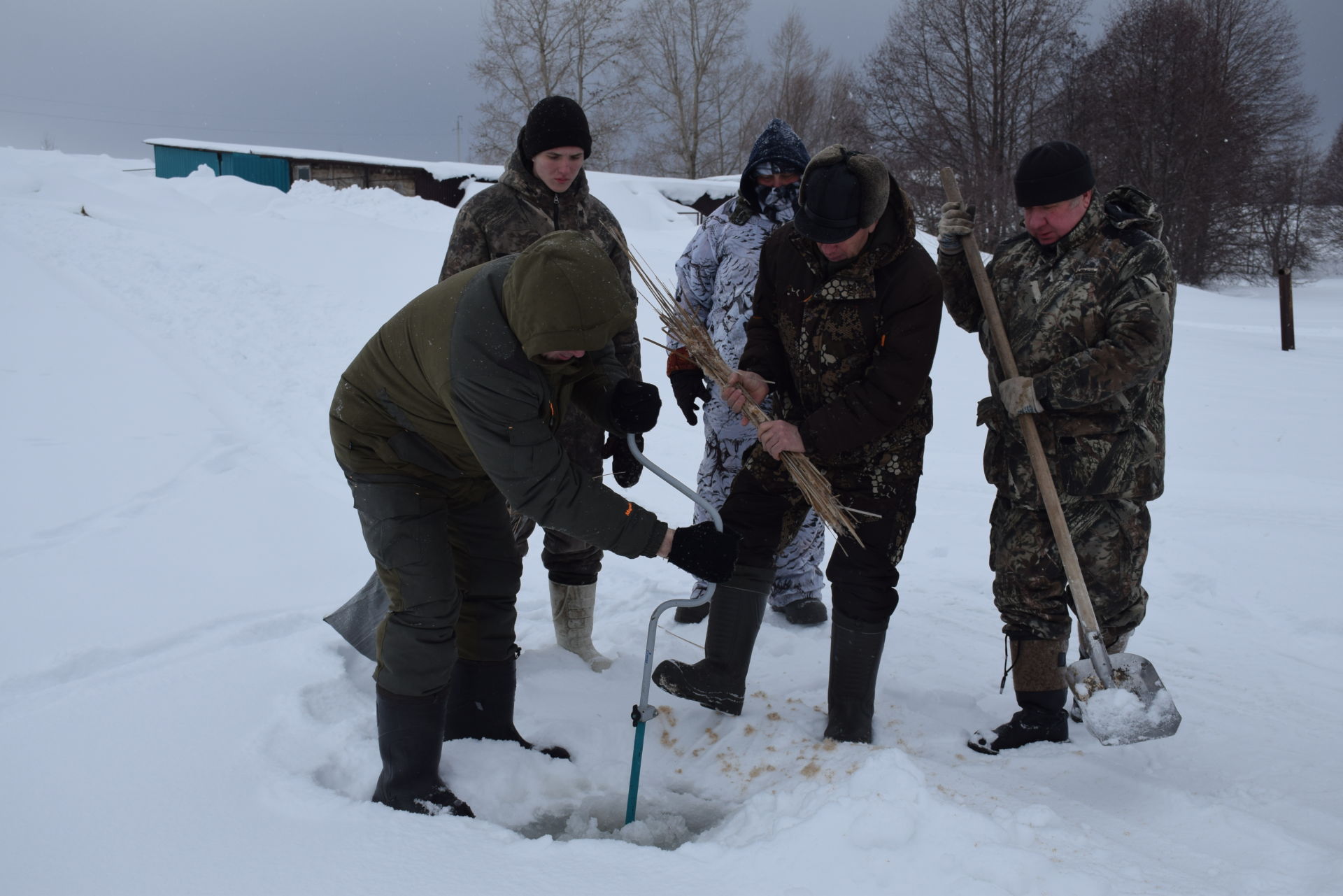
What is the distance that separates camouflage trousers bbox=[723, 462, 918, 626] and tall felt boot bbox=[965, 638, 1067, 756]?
0.51 m

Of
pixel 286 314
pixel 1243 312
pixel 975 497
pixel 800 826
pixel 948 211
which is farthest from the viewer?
pixel 1243 312

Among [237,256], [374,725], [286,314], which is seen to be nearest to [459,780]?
[374,725]

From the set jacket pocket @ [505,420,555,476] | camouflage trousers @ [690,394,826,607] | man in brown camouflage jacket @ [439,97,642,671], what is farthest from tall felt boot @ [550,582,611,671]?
jacket pocket @ [505,420,555,476]

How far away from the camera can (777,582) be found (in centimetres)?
389

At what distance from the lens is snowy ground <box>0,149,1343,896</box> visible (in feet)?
6.66

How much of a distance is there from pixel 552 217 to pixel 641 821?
1.97 meters

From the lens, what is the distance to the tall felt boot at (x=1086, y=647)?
271cm

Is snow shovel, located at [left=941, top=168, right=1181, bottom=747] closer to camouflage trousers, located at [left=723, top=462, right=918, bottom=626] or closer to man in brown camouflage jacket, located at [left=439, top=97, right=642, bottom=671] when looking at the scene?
camouflage trousers, located at [left=723, top=462, right=918, bottom=626]

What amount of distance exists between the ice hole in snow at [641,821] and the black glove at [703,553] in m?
0.70

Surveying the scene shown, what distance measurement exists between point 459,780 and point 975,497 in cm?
373

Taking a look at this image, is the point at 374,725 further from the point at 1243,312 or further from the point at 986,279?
the point at 1243,312

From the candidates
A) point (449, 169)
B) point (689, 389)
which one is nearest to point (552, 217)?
point (689, 389)

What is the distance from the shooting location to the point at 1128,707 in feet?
8.19

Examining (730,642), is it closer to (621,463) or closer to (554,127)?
(621,463)
